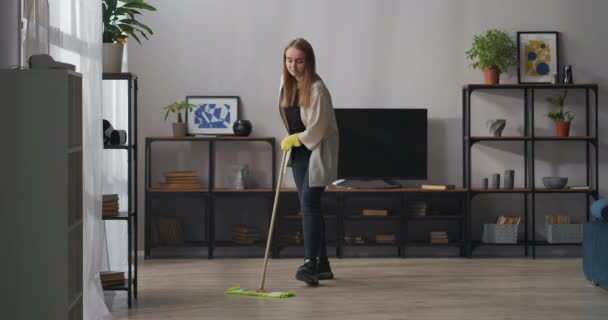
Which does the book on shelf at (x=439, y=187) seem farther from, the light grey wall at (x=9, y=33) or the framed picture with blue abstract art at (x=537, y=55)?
the light grey wall at (x=9, y=33)

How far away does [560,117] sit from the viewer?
22.8 ft

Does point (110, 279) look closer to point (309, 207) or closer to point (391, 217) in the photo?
point (309, 207)

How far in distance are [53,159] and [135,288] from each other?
6.50 ft

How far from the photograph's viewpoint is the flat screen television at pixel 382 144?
273 inches

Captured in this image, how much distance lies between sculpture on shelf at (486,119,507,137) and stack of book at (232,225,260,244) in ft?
6.86

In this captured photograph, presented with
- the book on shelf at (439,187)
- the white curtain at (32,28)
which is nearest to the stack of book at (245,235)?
the book on shelf at (439,187)

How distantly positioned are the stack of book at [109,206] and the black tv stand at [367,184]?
2.66 meters

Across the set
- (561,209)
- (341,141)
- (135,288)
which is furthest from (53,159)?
(561,209)

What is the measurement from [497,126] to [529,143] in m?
0.47

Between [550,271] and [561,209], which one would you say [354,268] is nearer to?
[550,271]

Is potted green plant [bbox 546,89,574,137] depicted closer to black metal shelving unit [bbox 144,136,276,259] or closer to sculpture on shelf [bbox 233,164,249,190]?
black metal shelving unit [bbox 144,136,276,259]

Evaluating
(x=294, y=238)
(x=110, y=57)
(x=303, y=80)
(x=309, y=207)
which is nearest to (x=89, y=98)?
(x=110, y=57)

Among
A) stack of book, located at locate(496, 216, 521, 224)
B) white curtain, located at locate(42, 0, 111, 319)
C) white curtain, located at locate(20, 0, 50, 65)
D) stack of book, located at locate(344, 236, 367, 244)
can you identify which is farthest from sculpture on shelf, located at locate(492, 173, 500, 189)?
white curtain, located at locate(20, 0, 50, 65)

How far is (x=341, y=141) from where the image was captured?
692cm
